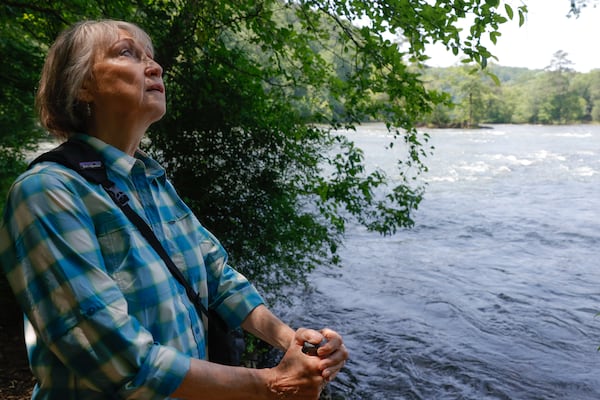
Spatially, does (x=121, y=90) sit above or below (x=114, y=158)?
above

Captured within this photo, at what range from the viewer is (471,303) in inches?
349

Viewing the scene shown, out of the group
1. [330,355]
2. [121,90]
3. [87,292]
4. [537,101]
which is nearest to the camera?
[87,292]

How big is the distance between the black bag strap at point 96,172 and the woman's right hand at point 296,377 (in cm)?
34

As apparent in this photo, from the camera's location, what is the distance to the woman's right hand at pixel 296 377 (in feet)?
4.21

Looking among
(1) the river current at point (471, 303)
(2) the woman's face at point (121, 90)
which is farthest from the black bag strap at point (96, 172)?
(1) the river current at point (471, 303)

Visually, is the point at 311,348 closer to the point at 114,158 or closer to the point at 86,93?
the point at 114,158

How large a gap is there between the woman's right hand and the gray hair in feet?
2.74

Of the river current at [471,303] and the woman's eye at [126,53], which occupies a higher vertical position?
the woman's eye at [126,53]

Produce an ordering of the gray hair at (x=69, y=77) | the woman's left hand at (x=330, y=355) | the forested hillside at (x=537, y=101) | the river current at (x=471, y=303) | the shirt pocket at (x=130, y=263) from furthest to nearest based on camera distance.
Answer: the forested hillside at (x=537, y=101) < the river current at (x=471, y=303) < the gray hair at (x=69, y=77) < the woman's left hand at (x=330, y=355) < the shirt pocket at (x=130, y=263)

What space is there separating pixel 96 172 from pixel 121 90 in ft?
0.97

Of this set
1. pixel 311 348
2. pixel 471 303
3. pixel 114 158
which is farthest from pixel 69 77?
pixel 471 303

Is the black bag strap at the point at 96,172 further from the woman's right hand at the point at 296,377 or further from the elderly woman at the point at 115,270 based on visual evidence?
the woman's right hand at the point at 296,377

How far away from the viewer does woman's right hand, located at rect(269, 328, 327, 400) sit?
4.21 feet

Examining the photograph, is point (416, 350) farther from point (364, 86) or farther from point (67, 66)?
point (67, 66)
